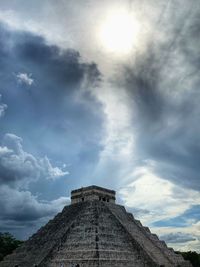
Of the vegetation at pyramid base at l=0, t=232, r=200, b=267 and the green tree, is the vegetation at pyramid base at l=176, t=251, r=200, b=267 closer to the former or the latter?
the vegetation at pyramid base at l=0, t=232, r=200, b=267

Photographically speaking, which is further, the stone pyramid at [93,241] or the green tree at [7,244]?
the green tree at [7,244]

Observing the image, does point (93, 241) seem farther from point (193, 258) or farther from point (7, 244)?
point (7, 244)

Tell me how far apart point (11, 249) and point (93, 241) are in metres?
30.6

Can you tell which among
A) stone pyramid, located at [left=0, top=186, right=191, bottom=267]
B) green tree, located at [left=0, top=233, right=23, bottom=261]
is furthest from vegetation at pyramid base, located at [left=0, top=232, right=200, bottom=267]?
stone pyramid, located at [left=0, top=186, right=191, bottom=267]

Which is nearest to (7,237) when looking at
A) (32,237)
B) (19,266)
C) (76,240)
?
(32,237)

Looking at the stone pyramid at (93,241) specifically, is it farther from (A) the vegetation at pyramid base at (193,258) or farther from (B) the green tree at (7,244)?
(B) the green tree at (7,244)

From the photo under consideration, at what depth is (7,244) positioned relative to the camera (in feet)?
199

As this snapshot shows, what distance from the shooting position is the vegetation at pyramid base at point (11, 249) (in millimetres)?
53125

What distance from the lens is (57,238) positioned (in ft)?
120

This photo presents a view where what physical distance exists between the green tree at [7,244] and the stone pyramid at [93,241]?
18140 millimetres

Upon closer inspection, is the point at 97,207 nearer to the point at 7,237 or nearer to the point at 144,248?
the point at 144,248

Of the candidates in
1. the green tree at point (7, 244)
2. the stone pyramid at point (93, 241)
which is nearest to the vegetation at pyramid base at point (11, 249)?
the green tree at point (7, 244)

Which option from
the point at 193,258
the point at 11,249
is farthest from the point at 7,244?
the point at 193,258

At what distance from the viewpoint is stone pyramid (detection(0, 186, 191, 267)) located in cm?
3269
